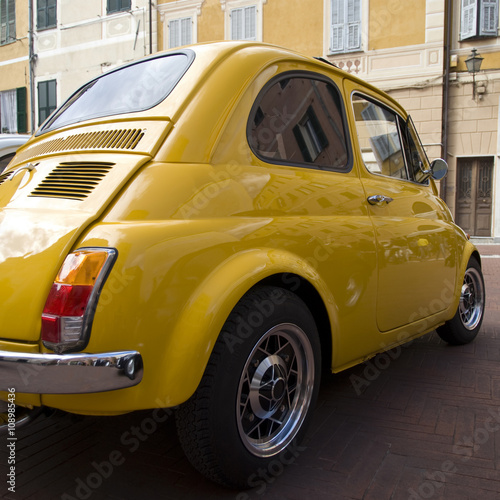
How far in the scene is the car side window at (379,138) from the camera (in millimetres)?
2848

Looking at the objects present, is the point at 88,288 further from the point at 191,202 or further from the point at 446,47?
the point at 446,47

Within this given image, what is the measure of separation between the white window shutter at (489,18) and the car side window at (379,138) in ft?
41.7

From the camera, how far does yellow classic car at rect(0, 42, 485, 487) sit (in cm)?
161

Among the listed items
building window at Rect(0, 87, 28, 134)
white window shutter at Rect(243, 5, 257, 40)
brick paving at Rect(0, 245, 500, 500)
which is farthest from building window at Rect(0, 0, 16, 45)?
brick paving at Rect(0, 245, 500, 500)

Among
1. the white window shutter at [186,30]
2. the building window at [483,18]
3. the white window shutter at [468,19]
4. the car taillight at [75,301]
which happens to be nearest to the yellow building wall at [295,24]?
the white window shutter at [186,30]

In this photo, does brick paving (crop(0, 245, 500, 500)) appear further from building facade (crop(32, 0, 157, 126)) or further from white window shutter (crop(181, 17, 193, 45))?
building facade (crop(32, 0, 157, 126))

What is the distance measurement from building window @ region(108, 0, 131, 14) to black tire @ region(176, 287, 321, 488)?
61.1 feet

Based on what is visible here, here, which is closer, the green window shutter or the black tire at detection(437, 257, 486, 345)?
the black tire at detection(437, 257, 486, 345)

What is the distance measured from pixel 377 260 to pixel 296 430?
3.06 ft

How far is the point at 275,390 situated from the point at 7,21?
23.4m

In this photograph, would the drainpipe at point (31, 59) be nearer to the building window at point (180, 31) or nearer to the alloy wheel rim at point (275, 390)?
the building window at point (180, 31)

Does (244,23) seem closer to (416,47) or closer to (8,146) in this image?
(416,47)

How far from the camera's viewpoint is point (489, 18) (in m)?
13.8

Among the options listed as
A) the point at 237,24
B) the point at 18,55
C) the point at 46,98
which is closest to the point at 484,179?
the point at 237,24
